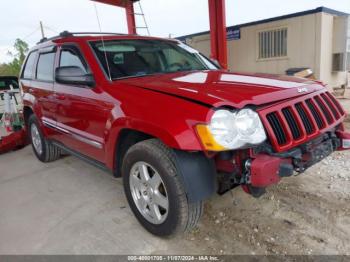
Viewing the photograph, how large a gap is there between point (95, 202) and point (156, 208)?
1.11 metres

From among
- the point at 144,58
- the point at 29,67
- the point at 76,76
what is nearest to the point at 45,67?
the point at 29,67

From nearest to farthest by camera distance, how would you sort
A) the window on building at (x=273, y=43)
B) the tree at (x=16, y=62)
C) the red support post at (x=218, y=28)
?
the red support post at (x=218, y=28), the window on building at (x=273, y=43), the tree at (x=16, y=62)

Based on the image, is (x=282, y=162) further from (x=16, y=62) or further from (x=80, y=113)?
(x=16, y=62)

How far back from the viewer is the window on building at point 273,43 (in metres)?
9.48

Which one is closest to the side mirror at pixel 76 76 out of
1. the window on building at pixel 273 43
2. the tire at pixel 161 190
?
the tire at pixel 161 190

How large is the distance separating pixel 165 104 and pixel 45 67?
265 centimetres

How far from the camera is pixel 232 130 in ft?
6.57

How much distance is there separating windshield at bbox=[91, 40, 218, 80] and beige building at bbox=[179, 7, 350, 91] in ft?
21.2

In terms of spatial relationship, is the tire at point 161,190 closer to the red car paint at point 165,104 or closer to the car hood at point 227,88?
the red car paint at point 165,104

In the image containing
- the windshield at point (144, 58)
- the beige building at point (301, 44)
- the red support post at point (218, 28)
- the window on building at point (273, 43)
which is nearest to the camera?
the windshield at point (144, 58)

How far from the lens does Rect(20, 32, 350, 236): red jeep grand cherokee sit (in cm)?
204

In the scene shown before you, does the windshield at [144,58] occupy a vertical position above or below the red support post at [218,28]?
below

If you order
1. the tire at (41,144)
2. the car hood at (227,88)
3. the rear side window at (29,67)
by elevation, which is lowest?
the tire at (41,144)

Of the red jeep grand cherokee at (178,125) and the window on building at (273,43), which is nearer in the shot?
the red jeep grand cherokee at (178,125)
